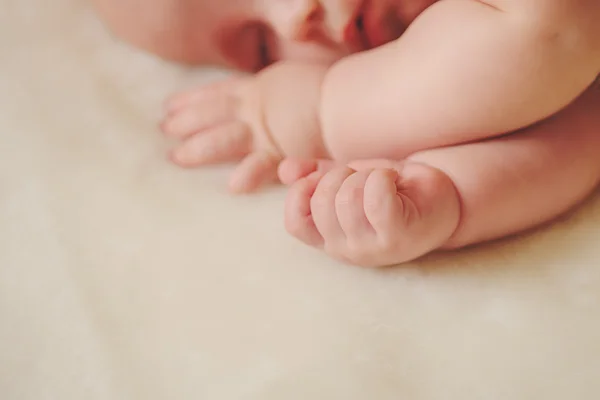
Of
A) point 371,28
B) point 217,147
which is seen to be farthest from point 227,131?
point 371,28

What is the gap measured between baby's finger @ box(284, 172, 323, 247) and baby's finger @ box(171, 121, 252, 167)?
109 mm

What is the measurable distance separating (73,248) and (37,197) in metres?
0.07

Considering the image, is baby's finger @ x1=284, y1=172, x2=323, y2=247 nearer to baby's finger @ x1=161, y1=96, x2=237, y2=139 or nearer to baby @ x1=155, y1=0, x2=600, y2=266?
baby @ x1=155, y1=0, x2=600, y2=266

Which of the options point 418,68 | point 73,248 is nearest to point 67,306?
point 73,248

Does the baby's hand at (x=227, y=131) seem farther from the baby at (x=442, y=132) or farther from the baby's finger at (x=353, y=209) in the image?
the baby's finger at (x=353, y=209)

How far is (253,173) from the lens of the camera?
55 cm

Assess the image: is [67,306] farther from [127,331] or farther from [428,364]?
[428,364]

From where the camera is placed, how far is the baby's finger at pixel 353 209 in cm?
44

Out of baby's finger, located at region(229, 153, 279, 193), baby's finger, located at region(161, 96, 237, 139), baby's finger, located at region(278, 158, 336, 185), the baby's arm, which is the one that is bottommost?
baby's finger, located at region(229, 153, 279, 193)

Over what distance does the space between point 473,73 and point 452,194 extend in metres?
0.08

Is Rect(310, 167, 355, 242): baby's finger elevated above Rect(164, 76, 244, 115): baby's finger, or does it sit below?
below

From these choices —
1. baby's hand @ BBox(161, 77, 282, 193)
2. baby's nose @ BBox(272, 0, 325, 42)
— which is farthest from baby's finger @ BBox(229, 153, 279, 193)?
baby's nose @ BBox(272, 0, 325, 42)

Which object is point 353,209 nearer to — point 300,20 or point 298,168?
point 298,168

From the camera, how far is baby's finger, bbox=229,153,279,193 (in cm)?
55
